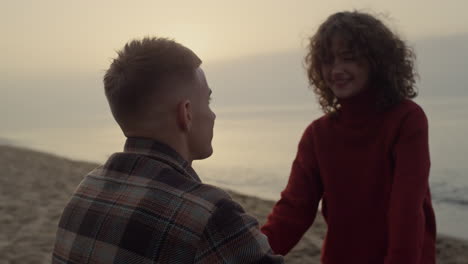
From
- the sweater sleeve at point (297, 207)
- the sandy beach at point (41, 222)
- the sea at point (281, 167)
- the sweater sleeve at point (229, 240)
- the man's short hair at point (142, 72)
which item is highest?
the man's short hair at point (142, 72)

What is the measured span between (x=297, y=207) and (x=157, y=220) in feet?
4.03

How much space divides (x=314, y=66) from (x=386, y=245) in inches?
33.9

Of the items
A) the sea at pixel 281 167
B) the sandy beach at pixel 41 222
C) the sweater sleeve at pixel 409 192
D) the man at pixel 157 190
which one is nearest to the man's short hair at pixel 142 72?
the man at pixel 157 190

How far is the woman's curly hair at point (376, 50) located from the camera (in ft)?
7.11

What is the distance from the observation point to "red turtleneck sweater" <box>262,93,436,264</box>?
6.36 ft

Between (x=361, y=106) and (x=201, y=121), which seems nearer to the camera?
(x=201, y=121)

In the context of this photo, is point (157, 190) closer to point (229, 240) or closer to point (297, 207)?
point (229, 240)

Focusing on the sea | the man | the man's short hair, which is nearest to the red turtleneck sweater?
the man

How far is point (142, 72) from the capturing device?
131 centimetres

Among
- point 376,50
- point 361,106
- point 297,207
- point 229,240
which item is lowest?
point 297,207

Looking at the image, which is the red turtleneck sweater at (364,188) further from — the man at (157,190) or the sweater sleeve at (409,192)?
the man at (157,190)

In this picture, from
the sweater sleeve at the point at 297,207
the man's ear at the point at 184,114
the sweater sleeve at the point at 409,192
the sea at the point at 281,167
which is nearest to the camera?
the man's ear at the point at 184,114

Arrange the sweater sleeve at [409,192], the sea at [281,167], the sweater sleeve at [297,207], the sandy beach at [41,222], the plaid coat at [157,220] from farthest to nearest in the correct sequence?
the sea at [281,167]
the sandy beach at [41,222]
the sweater sleeve at [297,207]
the sweater sleeve at [409,192]
the plaid coat at [157,220]

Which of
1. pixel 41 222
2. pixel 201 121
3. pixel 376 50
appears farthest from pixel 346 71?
pixel 41 222
